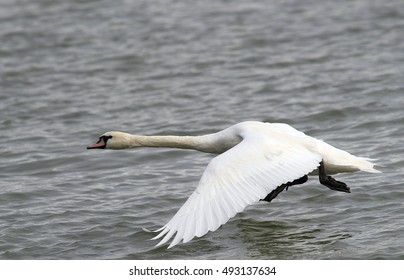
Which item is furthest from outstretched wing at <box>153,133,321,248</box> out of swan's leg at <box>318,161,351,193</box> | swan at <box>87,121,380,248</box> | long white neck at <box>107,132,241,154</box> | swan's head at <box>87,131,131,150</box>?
swan's head at <box>87,131,131,150</box>

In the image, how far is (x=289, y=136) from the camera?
856 centimetres

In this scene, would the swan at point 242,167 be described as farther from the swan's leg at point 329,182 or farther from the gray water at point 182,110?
the gray water at point 182,110

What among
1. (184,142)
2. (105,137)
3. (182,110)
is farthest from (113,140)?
(182,110)

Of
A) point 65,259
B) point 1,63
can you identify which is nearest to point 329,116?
point 65,259

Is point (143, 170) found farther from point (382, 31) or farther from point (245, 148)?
point (382, 31)

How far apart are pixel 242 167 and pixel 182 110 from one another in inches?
218

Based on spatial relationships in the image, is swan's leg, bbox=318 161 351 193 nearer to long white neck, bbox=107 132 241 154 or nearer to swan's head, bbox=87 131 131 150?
long white neck, bbox=107 132 241 154

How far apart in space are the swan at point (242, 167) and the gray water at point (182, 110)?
58cm

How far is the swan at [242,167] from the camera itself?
286 inches

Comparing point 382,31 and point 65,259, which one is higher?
point 382,31

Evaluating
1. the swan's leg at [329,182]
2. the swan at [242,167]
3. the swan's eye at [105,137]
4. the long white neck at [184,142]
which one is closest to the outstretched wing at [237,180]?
the swan at [242,167]

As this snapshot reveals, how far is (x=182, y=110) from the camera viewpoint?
13227mm
